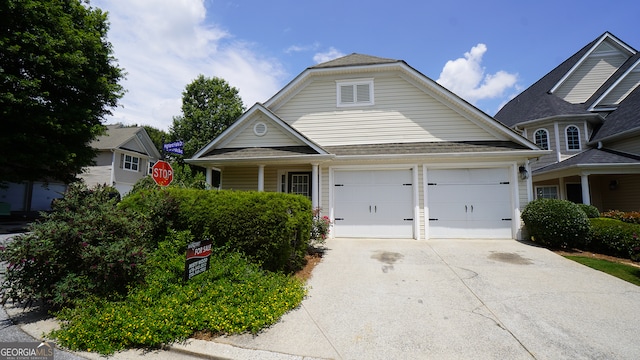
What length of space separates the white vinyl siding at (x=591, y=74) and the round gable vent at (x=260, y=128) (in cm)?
1833

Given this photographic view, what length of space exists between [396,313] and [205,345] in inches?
109

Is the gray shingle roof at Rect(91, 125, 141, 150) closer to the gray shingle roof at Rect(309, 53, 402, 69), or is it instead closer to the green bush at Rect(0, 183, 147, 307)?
the gray shingle roof at Rect(309, 53, 402, 69)

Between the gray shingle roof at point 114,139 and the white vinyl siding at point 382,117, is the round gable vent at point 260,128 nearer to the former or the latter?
the white vinyl siding at point 382,117

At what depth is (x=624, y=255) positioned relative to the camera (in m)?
7.83

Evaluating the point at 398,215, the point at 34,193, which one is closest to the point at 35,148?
the point at 34,193

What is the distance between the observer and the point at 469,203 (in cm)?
973

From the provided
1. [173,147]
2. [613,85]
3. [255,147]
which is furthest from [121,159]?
[613,85]

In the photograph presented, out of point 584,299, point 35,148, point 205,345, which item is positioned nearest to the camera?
point 205,345

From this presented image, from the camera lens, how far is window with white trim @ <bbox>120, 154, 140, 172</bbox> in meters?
25.6

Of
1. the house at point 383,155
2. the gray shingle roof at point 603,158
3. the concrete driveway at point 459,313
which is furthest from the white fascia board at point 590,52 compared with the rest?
the concrete driveway at point 459,313

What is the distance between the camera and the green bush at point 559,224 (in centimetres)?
812

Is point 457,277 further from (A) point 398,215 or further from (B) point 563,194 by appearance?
(B) point 563,194
